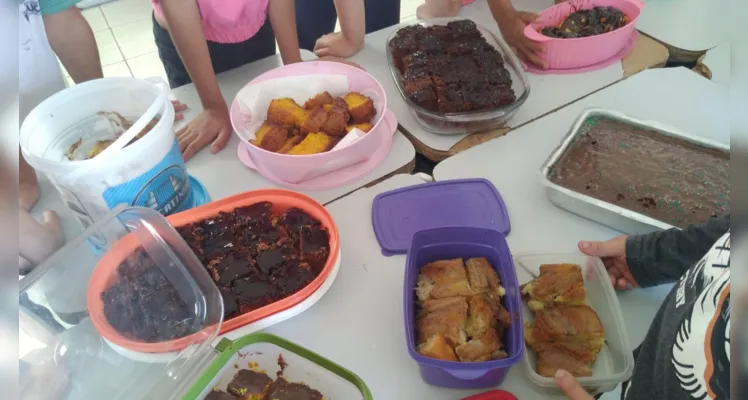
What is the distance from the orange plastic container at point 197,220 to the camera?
0.78 meters

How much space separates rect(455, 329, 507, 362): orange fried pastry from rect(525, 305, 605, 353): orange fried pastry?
84 mm

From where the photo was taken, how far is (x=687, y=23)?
159 cm

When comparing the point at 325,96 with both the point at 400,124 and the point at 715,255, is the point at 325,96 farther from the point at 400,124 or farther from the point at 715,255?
the point at 715,255

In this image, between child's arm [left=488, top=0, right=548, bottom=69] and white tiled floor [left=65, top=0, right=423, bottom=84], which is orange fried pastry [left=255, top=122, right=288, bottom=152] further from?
white tiled floor [left=65, top=0, right=423, bottom=84]

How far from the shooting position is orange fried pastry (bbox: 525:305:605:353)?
81 centimetres

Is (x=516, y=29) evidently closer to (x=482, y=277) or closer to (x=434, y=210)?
(x=434, y=210)

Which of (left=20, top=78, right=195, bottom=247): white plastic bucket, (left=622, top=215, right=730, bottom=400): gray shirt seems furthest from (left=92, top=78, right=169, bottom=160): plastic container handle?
(left=622, top=215, right=730, bottom=400): gray shirt

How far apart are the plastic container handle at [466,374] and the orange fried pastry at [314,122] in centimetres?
64

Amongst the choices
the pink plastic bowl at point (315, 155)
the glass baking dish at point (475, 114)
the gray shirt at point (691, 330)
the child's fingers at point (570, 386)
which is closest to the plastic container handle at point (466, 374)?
the child's fingers at point (570, 386)

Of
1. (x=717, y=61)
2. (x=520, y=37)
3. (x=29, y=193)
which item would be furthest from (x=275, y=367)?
→ (x=717, y=61)

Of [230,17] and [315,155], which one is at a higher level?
[230,17]

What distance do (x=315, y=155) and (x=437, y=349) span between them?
50 centimetres

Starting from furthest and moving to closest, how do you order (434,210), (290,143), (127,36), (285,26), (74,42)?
1. (127,36)
2. (285,26)
3. (74,42)
4. (290,143)
5. (434,210)

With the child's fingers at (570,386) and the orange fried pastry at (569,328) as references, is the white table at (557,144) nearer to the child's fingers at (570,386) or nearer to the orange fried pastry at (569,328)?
the orange fried pastry at (569,328)
